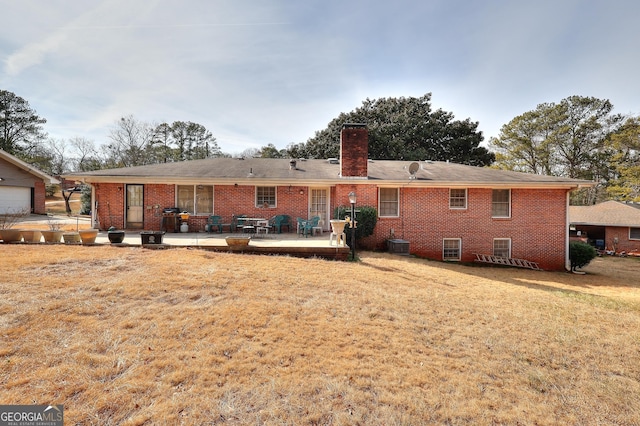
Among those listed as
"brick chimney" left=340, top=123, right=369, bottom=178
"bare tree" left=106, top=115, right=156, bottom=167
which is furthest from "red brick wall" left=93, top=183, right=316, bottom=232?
"bare tree" left=106, top=115, right=156, bottom=167

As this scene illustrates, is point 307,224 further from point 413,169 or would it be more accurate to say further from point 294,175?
point 413,169

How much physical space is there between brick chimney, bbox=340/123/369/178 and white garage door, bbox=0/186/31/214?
2356 centimetres

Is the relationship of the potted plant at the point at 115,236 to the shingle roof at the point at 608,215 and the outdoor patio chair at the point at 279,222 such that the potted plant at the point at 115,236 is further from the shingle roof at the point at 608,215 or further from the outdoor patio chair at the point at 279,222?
the shingle roof at the point at 608,215

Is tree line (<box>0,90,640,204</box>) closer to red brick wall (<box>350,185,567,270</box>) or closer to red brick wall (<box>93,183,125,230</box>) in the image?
red brick wall (<box>350,185,567,270</box>)

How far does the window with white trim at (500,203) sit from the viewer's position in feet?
41.9

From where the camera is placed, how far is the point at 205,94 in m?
15.0

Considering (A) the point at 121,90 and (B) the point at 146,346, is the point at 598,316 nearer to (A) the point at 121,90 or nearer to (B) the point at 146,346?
(B) the point at 146,346

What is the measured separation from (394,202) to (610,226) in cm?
2307

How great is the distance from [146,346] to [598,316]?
7923mm

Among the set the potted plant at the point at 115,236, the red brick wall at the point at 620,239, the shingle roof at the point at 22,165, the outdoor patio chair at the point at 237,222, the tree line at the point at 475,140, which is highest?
the tree line at the point at 475,140

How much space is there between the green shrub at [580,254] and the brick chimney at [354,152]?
10.2m

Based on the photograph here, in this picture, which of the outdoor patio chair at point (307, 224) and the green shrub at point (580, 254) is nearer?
the outdoor patio chair at point (307, 224)

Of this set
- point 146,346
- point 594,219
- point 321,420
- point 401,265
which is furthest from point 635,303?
point 594,219

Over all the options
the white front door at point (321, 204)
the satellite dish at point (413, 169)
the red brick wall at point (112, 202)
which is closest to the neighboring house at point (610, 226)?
the satellite dish at point (413, 169)
